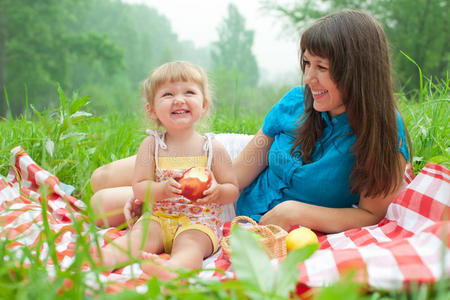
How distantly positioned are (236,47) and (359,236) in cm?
3667

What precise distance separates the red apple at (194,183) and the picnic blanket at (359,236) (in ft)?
0.99

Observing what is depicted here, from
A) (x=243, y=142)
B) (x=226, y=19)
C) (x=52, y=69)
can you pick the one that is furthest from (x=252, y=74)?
(x=243, y=142)

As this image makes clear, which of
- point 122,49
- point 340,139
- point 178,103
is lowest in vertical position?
point 122,49

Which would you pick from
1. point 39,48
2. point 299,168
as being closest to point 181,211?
point 299,168

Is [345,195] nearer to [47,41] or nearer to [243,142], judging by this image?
[243,142]

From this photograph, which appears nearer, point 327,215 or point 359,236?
point 359,236

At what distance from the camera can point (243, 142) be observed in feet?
8.25

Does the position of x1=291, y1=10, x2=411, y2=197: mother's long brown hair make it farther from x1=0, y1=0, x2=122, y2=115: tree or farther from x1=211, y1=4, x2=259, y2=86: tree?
x1=211, y1=4, x2=259, y2=86: tree

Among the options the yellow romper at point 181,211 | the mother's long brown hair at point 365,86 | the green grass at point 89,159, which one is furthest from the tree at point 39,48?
the mother's long brown hair at point 365,86

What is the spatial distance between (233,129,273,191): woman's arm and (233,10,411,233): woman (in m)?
0.14

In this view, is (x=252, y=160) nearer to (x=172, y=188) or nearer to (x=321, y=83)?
(x=321, y=83)

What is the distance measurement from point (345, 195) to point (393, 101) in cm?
49

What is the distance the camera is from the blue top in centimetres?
180

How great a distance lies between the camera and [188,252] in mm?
1526
